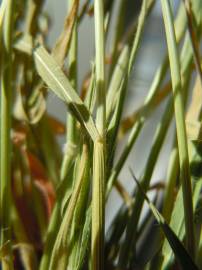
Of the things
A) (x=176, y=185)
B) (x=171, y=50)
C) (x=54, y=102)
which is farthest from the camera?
(x=54, y=102)

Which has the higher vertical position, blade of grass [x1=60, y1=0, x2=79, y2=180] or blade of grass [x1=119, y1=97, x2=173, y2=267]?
blade of grass [x1=60, y1=0, x2=79, y2=180]

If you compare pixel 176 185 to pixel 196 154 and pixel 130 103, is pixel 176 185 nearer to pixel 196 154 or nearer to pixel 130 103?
pixel 196 154

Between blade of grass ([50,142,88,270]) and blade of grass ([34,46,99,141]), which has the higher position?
blade of grass ([34,46,99,141])

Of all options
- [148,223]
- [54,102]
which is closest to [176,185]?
[148,223]

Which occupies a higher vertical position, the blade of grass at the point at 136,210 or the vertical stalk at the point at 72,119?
the vertical stalk at the point at 72,119

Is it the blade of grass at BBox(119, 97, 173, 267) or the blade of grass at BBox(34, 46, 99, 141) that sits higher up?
the blade of grass at BBox(34, 46, 99, 141)

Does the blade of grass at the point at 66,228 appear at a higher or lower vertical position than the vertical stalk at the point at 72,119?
lower

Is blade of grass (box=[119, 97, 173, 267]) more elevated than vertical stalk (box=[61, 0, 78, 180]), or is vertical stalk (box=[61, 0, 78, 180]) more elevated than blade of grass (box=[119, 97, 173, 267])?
vertical stalk (box=[61, 0, 78, 180])

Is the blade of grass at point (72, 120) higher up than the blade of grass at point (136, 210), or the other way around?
the blade of grass at point (72, 120)
